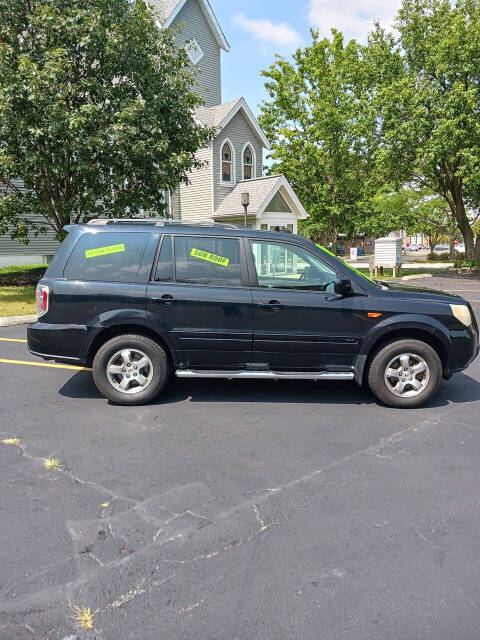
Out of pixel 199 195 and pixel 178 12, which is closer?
pixel 199 195

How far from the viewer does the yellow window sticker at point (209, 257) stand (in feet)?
16.4

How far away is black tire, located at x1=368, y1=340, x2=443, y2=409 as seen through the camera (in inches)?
191

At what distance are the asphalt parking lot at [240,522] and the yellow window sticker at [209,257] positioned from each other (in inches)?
60.5

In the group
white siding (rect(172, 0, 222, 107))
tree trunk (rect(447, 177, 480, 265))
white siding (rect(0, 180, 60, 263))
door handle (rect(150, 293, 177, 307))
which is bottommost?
door handle (rect(150, 293, 177, 307))

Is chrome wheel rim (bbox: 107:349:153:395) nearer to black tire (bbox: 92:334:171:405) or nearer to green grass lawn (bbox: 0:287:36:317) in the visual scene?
black tire (bbox: 92:334:171:405)

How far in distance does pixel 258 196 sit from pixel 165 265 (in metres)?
14.3

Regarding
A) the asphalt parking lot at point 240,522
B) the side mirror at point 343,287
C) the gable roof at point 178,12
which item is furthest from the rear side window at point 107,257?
the gable roof at point 178,12

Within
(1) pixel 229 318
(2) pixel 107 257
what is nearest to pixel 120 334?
(2) pixel 107 257

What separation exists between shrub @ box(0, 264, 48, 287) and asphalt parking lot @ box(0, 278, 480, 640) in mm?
12671

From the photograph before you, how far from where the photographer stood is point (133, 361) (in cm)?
499

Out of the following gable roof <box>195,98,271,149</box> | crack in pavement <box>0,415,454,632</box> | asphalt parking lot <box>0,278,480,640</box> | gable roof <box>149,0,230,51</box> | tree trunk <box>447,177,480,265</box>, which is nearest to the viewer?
asphalt parking lot <box>0,278,480,640</box>

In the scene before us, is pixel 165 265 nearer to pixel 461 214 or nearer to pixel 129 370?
pixel 129 370

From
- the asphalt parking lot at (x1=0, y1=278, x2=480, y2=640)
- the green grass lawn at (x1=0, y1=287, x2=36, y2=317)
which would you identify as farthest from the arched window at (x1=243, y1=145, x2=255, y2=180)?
the asphalt parking lot at (x1=0, y1=278, x2=480, y2=640)

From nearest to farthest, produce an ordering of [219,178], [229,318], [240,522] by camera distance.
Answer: [240,522]
[229,318]
[219,178]
